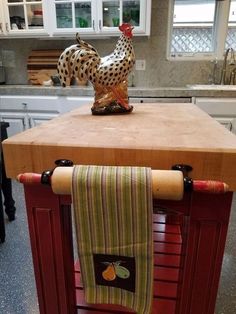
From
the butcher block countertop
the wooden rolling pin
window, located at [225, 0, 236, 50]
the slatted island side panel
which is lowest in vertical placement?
the slatted island side panel

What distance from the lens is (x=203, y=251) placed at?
618mm

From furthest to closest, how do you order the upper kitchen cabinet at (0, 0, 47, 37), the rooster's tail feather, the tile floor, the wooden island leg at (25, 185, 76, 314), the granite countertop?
the upper kitchen cabinet at (0, 0, 47, 37), the granite countertop, the tile floor, the rooster's tail feather, the wooden island leg at (25, 185, 76, 314)

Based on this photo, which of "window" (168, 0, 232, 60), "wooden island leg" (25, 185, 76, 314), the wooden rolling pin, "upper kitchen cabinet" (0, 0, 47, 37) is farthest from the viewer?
"window" (168, 0, 232, 60)

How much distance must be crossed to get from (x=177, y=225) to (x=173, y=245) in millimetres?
178

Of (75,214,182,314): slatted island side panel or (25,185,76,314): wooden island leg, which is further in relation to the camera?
(75,214,182,314): slatted island side panel

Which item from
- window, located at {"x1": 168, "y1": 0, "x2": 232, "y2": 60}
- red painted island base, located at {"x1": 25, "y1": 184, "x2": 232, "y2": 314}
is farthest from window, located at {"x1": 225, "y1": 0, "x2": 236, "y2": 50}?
red painted island base, located at {"x1": 25, "y1": 184, "x2": 232, "y2": 314}

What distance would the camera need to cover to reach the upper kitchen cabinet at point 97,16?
243 cm

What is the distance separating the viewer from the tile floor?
3.74ft

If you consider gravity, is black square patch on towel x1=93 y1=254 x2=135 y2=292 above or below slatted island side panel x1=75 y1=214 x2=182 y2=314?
above

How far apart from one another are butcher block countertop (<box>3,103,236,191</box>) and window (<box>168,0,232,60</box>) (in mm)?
2374

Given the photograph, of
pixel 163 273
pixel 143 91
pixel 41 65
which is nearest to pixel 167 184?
pixel 163 273

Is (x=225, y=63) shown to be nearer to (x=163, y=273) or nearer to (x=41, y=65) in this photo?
(x=41, y=65)

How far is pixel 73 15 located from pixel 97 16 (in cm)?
26

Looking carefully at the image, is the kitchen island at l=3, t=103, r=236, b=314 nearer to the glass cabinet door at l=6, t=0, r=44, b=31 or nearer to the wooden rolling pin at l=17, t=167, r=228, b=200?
the wooden rolling pin at l=17, t=167, r=228, b=200
